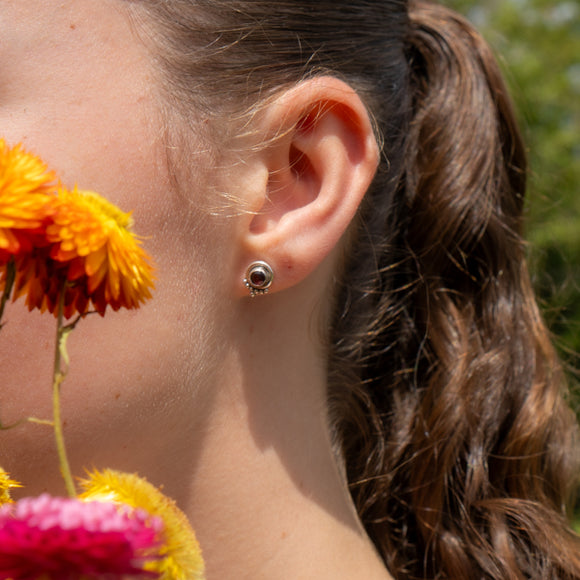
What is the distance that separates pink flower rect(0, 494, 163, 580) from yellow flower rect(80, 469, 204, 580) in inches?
3.8

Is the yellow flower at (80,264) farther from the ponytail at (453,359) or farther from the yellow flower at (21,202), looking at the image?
the ponytail at (453,359)

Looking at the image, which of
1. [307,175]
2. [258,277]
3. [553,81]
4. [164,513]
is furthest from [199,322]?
[553,81]

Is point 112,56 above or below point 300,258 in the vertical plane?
above

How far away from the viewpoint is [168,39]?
1434mm

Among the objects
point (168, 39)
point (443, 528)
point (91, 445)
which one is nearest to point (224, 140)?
point (168, 39)

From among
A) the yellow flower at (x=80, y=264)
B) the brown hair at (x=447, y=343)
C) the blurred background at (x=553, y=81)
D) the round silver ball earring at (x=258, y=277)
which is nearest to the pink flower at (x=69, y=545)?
the yellow flower at (x=80, y=264)

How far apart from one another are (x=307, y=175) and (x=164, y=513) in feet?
3.05

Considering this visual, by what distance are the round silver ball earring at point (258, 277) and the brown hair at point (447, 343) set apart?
406mm

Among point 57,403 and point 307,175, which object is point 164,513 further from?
point 307,175

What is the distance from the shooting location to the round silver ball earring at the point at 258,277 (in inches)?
56.9

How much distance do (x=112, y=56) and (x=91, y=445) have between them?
0.66 m

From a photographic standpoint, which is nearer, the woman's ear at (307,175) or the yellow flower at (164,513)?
the yellow flower at (164,513)

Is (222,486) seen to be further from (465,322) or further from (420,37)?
(420,37)

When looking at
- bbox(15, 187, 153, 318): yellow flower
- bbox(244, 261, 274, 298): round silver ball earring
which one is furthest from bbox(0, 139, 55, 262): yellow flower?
bbox(244, 261, 274, 298): round silver ball earring
